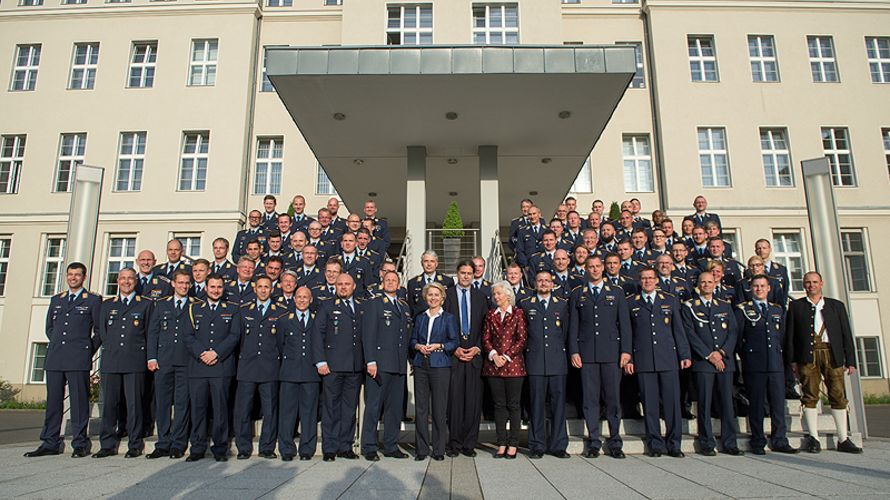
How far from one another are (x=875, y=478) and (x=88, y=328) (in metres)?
7.23

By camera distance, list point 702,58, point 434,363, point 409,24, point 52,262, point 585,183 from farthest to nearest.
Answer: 1. point 702,58
2. point 585,183
3. point 52,262
4. point 409,24
5. point 434,363

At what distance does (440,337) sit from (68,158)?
19192mm

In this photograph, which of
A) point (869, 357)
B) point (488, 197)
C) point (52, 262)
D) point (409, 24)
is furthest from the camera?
point (52, 262)

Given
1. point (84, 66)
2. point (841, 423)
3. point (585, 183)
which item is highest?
point (84, 66)

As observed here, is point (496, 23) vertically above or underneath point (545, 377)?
above

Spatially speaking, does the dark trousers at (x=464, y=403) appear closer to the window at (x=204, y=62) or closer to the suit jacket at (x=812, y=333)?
the suit jacket at (x=812, y=333)

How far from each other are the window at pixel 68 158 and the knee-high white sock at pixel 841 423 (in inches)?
844

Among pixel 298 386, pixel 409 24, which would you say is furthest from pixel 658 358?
pixel 409 24

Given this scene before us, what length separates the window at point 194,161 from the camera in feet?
62.7

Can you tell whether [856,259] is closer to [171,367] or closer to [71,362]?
[171,367]

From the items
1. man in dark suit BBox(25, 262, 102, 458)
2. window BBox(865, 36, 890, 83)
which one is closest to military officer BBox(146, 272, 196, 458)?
man in dark suit BBox(25, 262, 102, 458)

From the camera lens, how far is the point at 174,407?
548 centimetres

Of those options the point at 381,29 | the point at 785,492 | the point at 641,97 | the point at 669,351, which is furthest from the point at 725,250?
the point at 641,97

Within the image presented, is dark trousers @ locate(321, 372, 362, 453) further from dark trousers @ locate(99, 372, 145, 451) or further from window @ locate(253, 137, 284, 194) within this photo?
window @ locate(253, 137, 284, 194)
